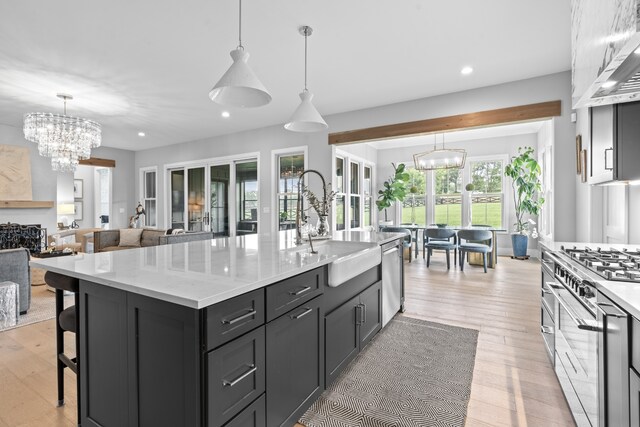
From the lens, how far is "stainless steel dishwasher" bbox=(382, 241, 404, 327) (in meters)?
2.86

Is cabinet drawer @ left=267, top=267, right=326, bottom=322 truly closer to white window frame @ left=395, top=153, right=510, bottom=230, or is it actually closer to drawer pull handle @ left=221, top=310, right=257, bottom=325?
drawer pull handle @ left=221, top=310, right=257, bottom=325

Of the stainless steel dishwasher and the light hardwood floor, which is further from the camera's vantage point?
the stainless steel dishwasher

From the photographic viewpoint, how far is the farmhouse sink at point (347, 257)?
6.10ft

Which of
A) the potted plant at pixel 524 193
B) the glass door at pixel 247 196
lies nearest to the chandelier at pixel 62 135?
the glass door at pixel 247 196

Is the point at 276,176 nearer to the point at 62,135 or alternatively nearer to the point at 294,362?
the point at 62,135

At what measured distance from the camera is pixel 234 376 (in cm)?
122

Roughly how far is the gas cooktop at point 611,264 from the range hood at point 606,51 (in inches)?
33.4

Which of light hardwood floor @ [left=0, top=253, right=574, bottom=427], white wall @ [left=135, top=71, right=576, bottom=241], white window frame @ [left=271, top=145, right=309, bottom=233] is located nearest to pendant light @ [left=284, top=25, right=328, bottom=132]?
light hardwood floor @ [left=0, top=253, right=574, bottom=427]

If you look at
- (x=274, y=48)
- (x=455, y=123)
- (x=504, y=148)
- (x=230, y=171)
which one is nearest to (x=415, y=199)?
(x=504, y=148)

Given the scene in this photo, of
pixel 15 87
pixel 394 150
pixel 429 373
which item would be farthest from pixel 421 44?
pixel 394 150

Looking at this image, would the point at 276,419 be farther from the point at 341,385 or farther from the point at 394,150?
the point at 394,150

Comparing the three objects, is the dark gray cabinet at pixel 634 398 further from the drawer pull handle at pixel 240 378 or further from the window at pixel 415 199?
the window at pixel 415 199

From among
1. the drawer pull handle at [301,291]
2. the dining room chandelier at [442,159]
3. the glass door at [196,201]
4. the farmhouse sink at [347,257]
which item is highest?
the dining room chandelier at [442,159]

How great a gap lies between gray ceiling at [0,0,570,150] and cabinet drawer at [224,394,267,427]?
103 inches
